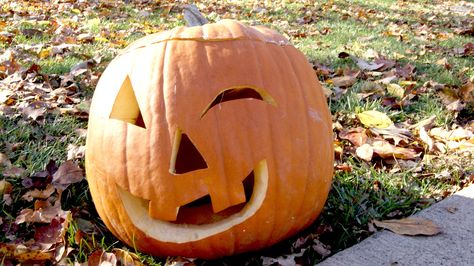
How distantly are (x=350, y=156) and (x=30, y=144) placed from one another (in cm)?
166

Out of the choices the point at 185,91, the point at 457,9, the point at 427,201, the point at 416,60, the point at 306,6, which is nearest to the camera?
the point at 185,91

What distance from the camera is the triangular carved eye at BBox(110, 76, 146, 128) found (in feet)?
5.85

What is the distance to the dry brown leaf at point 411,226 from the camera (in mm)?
1888

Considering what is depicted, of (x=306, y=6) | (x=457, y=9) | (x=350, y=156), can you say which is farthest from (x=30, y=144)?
(x=457, y=9)

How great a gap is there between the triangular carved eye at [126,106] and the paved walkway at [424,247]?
84 centimetres

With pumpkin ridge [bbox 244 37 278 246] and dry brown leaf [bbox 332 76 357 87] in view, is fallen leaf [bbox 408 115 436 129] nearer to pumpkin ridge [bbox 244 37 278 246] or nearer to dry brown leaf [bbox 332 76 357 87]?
dry brown leaf [bbox 332 76 357 87]

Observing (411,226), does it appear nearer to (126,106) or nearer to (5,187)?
(126,106)

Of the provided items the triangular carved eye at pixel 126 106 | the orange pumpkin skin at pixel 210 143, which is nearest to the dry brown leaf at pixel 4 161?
the orange pumpkin skin at pixel 210 143

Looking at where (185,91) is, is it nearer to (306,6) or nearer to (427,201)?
(427,201)

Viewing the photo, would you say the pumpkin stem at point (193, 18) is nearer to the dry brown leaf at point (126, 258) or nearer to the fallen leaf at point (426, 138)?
the dry brown leaf at point (126, 258)

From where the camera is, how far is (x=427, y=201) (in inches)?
86.8

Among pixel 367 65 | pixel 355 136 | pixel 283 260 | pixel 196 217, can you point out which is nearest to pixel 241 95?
pixel 196 217

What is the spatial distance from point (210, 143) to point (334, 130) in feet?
4.66

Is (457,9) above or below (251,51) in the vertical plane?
below
